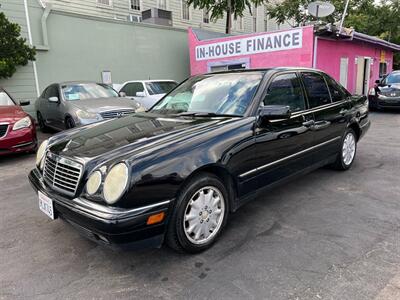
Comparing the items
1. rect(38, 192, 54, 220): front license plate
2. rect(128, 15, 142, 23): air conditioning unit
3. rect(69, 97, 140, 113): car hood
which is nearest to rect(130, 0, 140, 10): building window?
rect(128, 15, 142, 23): air conditioning unit

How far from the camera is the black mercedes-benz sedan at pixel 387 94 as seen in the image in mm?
11031

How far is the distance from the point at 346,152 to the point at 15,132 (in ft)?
18.4

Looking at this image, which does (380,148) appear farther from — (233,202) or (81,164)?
(81,164)

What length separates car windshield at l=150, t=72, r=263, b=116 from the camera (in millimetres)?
3270

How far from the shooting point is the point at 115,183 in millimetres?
2238

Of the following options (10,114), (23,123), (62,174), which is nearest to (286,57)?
(23,123)

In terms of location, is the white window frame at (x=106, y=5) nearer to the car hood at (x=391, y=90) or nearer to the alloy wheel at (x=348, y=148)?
the car hood at (x=391, y=90)

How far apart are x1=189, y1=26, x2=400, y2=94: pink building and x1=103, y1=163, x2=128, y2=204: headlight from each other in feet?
32.7

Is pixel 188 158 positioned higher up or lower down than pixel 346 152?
higher up

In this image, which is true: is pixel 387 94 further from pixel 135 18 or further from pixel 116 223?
pixel 135 18

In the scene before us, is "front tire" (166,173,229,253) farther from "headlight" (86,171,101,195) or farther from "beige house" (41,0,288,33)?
"beige house" (41,0,288,33)

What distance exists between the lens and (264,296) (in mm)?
2186

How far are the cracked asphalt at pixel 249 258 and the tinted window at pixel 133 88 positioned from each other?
683 cm

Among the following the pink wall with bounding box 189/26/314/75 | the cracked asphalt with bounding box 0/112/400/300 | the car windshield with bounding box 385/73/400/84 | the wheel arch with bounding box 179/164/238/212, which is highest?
the pink wall with bounding box 189/26/314/75
